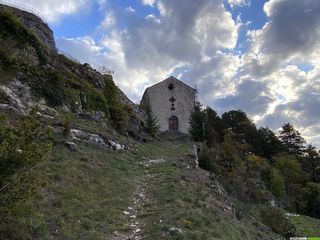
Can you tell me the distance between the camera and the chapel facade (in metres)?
69.4

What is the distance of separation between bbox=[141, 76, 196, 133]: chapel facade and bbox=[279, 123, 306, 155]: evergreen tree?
84.1ft

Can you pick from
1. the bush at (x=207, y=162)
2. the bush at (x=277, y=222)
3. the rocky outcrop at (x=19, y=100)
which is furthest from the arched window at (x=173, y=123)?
the bush at (x=277, y=222)

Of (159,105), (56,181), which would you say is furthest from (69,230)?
(159,105)

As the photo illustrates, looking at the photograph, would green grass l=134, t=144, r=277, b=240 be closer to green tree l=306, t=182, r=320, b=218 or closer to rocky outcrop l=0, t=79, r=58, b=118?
rocky outcrop l=0, t=79, r=58, b=118

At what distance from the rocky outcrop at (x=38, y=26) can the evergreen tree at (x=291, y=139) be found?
192 feet

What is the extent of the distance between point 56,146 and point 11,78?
833 centimetres

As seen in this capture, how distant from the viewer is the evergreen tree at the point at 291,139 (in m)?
79.6

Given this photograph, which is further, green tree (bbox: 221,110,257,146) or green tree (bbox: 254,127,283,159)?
green tree (bbox: 254,127,283,159)

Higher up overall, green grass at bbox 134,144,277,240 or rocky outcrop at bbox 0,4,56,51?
rocky outcrop at bbox 0,4,56,51

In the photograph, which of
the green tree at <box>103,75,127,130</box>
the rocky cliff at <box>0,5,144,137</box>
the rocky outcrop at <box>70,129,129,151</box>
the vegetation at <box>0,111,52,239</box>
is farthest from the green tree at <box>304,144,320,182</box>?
the vegetation at <box>0,111,52,239</box>

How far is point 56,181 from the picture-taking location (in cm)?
1478

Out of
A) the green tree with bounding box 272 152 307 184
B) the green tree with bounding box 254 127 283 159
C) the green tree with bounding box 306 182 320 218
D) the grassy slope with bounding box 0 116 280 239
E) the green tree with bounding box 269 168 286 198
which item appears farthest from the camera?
the green tree with bounding box 254 127 283 159

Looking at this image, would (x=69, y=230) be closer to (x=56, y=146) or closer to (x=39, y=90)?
(x=56, y=146)

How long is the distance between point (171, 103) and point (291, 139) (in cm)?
3140
